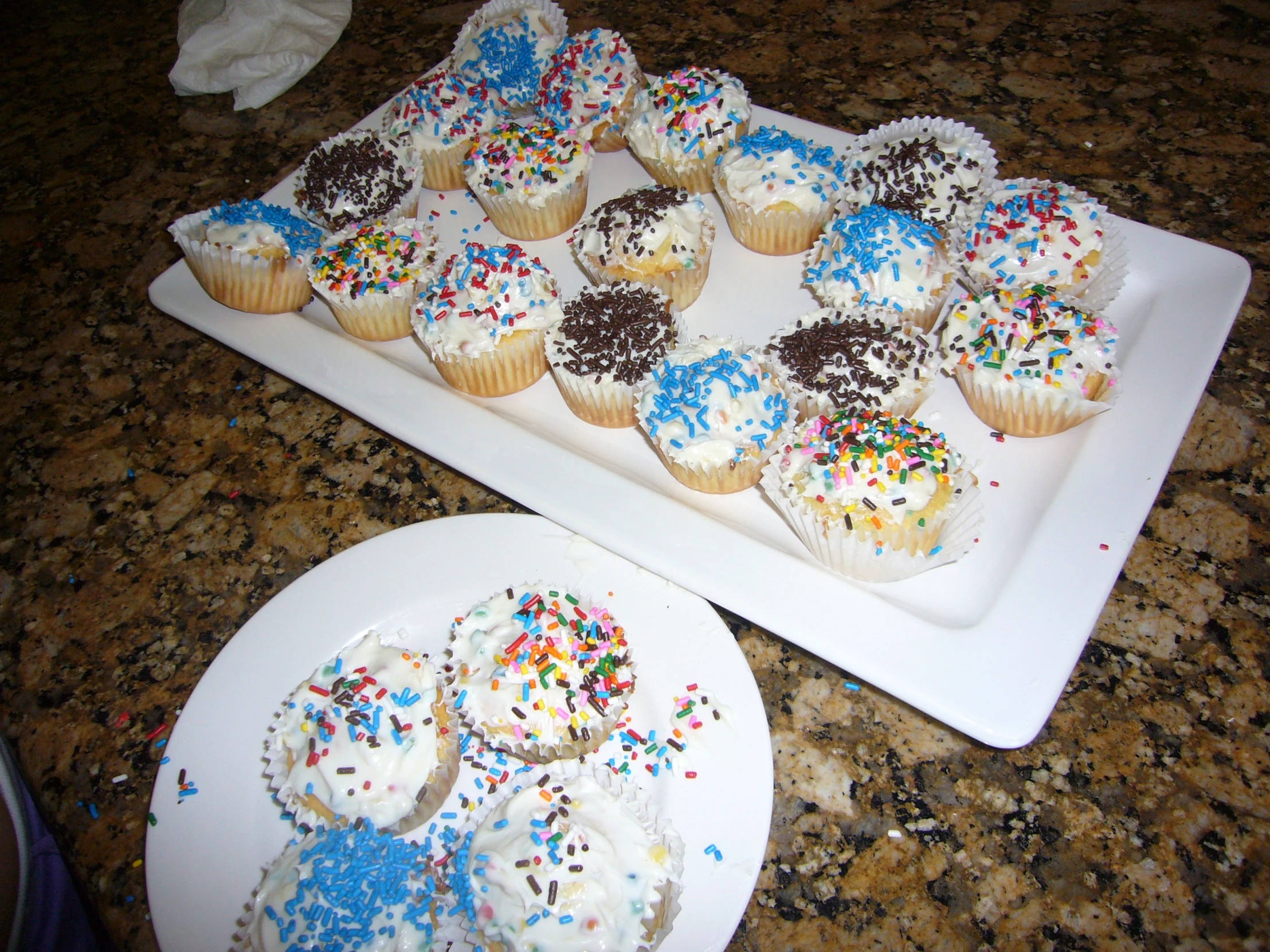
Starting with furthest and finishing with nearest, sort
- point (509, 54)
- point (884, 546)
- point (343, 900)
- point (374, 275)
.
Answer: point (509, 54), point (374, 275), point (884, 546), point (343, 900)

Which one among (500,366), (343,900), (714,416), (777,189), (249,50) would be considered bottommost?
(343,900)

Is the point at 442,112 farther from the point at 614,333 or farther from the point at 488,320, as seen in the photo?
the point at 614,333

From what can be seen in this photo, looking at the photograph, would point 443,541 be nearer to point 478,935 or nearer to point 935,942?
point 478,935

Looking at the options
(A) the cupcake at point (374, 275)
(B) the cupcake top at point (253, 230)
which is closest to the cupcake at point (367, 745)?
(A) the cupcake at point (374, 275)

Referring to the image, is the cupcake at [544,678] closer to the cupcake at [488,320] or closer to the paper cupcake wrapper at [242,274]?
the cupcake at [488,320]

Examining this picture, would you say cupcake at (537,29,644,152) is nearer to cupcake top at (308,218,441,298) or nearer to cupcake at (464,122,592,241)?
cupcake at (464,122,592,241)

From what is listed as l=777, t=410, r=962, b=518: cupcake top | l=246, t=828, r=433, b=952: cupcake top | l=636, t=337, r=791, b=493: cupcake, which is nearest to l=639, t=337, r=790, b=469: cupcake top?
l=636, t=337, r=791, b=493: cupcake

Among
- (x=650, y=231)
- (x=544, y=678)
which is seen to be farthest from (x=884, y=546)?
(x=650, y=231)

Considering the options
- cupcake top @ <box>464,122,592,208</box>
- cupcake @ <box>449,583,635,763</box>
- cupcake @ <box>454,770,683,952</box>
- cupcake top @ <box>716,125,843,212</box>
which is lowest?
cupcake @ <box>454,770,683,952</box>
